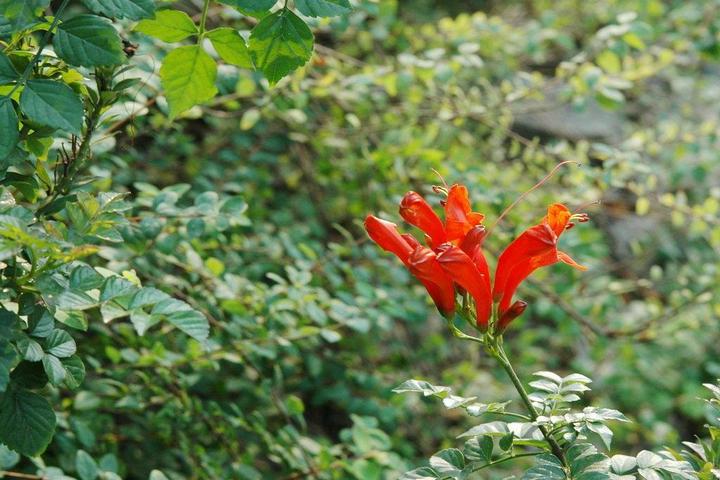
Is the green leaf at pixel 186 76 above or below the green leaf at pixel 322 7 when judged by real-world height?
below

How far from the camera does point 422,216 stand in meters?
1.30

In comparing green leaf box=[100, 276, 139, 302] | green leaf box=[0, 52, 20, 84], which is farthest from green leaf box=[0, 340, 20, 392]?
green leaf box=[0, 52, 20, 84]

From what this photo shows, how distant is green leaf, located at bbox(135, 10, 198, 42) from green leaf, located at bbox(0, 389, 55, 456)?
51 cm

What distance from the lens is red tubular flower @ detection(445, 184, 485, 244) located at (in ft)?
4.13

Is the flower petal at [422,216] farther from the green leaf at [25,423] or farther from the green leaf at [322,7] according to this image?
the green leaf at [25,423]

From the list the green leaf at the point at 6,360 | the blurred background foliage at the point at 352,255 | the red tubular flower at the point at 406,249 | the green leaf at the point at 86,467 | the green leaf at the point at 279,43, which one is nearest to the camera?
the green leaf at the point at 6,360

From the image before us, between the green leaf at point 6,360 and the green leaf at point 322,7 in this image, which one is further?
the green leaf at point 322,7

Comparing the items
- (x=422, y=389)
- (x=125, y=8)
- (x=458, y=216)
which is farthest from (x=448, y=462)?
(x=125, y=8)

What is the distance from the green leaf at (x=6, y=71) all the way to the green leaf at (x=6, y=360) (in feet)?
1.05

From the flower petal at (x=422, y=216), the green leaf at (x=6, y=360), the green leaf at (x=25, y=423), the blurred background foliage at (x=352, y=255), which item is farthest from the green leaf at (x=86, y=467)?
the flower petal at (x=422, y=216)

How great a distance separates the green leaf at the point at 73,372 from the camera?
106 cm

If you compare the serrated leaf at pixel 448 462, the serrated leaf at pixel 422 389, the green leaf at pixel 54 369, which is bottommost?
the serrated leaf at pixel 448 462

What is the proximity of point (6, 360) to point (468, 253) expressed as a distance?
0.64 meters

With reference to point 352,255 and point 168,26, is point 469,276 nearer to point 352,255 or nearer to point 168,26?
point 168,26
